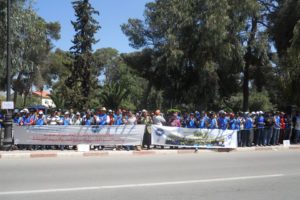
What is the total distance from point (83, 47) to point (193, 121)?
2976 centimetres

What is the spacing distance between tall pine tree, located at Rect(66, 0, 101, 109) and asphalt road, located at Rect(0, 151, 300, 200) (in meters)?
33.0

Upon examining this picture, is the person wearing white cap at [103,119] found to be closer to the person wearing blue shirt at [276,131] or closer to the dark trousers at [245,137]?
the dark trousers at [245,137]

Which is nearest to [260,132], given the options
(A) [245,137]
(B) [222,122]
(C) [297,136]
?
(A) [245,137]

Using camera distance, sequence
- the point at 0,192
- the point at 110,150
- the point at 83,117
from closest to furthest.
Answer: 1. the point at 0,192
2. the point at 110,150
3. the point at 83,117

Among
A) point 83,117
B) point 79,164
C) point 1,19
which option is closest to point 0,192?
point 79,164

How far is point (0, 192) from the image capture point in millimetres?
9297

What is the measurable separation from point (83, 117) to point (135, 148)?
302 cm

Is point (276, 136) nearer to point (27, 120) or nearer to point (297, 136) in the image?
point (297, 136)

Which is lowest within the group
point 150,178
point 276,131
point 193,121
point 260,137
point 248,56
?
point 150,178

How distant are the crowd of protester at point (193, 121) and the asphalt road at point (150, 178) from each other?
4.28 m

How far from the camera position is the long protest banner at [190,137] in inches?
783

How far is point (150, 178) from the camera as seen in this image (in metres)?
11.4

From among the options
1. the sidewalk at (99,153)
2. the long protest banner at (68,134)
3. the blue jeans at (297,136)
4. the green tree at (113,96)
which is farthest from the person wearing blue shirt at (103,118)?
the green tree at (113,96)

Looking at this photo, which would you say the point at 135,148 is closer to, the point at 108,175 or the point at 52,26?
the point at 108,175
